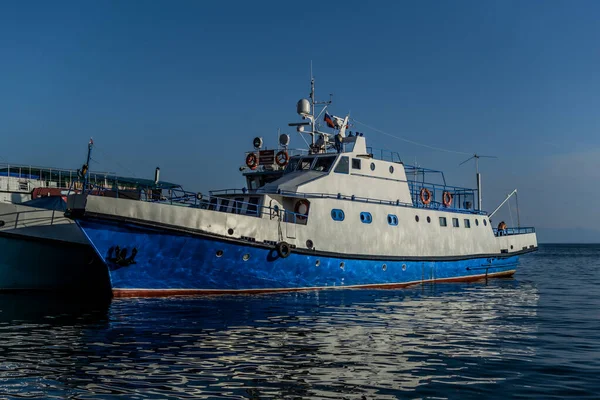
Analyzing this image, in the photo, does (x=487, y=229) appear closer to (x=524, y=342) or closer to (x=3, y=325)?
(x=524, y=342)

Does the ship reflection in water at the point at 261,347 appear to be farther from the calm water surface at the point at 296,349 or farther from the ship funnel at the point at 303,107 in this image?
the ship funnel at the point at 303,107

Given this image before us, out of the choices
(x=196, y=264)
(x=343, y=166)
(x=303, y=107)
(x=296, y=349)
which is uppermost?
(x=303, y=107)

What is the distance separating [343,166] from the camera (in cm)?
2500

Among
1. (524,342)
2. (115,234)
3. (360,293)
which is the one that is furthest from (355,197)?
(524,342)

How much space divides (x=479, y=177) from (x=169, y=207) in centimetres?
2277

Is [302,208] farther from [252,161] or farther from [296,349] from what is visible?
[296,349]

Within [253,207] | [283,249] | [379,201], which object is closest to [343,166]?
[379,201]

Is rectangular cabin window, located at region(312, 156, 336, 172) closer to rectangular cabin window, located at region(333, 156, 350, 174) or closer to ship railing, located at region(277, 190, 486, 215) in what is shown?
rectangular cabin window, located at region(333, 156, 350, 174)

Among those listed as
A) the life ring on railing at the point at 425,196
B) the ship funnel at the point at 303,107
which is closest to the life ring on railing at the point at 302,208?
the ship funnel at the point at 303,107

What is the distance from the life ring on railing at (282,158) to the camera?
87.0ft

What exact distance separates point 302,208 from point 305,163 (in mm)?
3969

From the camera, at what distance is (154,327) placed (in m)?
14.6

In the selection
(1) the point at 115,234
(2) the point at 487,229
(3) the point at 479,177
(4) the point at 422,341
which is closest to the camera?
(4) the point at 422,341

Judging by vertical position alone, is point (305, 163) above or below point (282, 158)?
below
